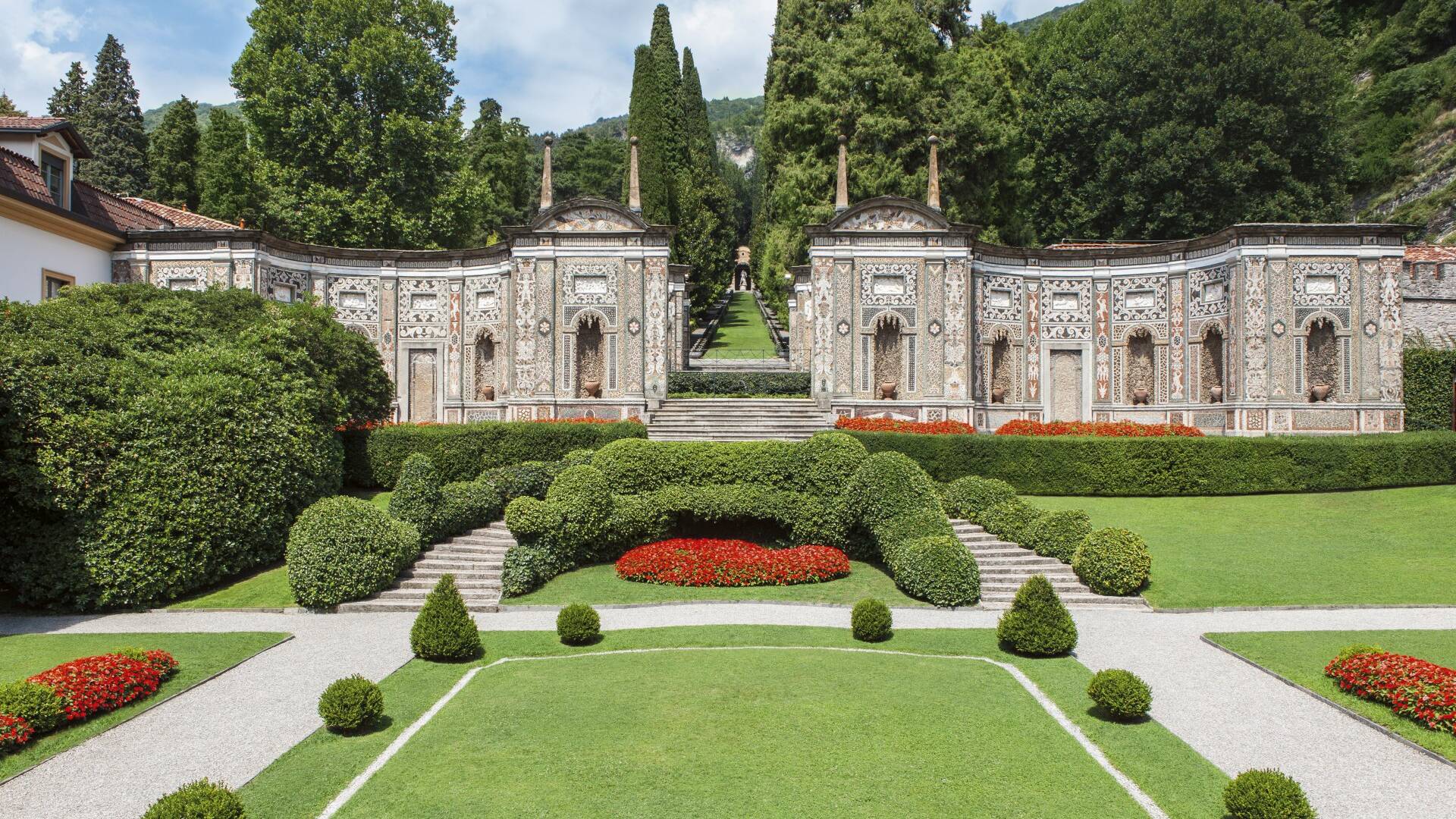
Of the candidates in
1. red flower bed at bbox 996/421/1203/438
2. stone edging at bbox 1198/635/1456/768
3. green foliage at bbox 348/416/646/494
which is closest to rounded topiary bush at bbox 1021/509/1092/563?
stone edging at bbox 1198/635/1456/768

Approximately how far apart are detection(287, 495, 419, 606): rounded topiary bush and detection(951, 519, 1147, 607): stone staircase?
12318 millimetres

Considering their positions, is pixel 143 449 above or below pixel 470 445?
above

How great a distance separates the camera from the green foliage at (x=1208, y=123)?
137ft

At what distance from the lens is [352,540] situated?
18.6 m

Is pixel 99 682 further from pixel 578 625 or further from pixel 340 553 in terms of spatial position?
pixel 578 625

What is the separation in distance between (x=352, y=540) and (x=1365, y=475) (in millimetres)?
26226

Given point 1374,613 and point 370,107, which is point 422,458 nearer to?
point 1374,613

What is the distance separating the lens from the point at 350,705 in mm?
11156

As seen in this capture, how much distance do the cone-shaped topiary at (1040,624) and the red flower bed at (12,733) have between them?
13.6 metres

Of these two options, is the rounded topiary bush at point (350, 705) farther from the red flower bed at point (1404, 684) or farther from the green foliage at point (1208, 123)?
the green foliage at point (1208, 123)

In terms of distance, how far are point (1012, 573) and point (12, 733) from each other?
1713cm

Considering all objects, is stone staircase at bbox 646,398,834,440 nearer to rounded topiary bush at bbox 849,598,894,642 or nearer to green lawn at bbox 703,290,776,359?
rounded topiary bush at bbox 849,598,894,642

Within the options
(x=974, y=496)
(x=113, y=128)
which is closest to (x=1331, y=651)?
(x=974, y=496)

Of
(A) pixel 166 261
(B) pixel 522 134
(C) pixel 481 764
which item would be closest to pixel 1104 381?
(C) pixel 481 764
